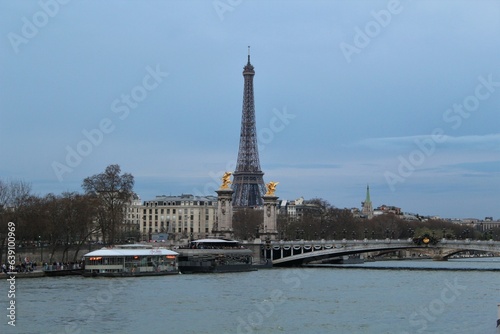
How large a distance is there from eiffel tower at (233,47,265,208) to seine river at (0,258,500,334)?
6718cm

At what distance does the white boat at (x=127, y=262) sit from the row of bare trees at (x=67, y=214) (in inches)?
225

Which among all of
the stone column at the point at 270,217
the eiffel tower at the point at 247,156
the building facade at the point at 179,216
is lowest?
the stone column at the point at 270,217

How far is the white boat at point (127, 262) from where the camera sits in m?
60.0

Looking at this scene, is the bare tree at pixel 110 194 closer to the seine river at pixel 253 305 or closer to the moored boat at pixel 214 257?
the moored boat at pixel 214 257

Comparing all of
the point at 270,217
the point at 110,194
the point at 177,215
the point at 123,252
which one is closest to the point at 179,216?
the point at 177,215

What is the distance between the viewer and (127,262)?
202ft

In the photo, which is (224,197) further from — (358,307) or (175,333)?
(175,333)

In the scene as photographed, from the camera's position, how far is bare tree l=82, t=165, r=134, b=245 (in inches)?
3031

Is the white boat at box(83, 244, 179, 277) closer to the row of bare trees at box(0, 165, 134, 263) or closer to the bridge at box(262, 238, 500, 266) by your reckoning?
the row of bare trees at box(0, 165, 134, 263)

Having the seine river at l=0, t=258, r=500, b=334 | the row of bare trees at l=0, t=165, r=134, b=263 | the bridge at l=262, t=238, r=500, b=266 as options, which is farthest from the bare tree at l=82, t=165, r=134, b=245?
the seine river at l=0, t=258, r=500, b=334

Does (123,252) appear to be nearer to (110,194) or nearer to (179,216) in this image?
(110,194)

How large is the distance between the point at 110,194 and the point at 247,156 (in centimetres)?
5130

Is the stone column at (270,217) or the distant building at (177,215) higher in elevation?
the distant building at (177,215)

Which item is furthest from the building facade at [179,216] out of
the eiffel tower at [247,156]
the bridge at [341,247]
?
the bridge at [341,247]
